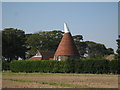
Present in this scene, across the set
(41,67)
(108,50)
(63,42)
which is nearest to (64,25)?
(63,42)

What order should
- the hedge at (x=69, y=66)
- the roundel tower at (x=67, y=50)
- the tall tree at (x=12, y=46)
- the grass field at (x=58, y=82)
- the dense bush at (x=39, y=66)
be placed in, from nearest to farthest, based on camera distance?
the grass field at (x=58, y=82) → the hedge at (x=69, y=66) → the dense bush at (x=39, y=66) → the roundel tower at (x=67, y=50) → the tall tree at (x=12, y=46)

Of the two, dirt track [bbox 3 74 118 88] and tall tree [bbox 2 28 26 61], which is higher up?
tall tree [bbox 2 28 26 61]

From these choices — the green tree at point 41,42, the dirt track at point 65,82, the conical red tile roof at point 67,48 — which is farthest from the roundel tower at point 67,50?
the dirt track at point 65,82

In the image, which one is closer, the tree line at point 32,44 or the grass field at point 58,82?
the grass field at point 58,82

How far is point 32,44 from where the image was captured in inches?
3423

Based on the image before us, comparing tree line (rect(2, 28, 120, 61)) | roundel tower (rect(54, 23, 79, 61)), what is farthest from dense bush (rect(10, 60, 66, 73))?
tree line (rect(2, 28, 120, 61))

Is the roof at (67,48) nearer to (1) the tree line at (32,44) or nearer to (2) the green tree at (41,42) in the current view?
(1) the tree line at (32,44)

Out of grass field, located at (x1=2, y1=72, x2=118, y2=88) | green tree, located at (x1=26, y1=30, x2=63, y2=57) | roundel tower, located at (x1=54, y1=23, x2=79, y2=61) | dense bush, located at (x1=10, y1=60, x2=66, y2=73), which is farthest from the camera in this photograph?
green tree, located at (x1=26, y1=30, x2=63, y2=57)

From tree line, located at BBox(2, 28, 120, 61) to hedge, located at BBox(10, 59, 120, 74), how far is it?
11867 mm

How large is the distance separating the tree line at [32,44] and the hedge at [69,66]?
11.9 m

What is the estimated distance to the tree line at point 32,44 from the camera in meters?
72.1

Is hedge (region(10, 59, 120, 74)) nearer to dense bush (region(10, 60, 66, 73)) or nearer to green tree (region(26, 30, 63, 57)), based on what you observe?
dense bush (region(10, 60, 66, 73))

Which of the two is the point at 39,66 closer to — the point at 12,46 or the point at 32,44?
the point at 12,46

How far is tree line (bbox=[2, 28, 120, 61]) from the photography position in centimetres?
7206
